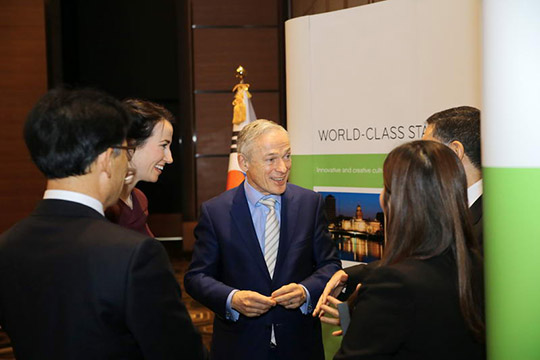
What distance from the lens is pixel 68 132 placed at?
130cm

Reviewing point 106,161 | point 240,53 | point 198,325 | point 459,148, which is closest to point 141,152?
point 106,161

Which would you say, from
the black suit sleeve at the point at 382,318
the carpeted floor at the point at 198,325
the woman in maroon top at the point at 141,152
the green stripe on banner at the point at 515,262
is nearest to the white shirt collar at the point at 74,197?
the black suit sleeve at the point at 382,318

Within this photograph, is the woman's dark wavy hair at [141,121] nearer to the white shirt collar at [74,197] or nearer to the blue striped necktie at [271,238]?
the blue striped necktie at [271,238]

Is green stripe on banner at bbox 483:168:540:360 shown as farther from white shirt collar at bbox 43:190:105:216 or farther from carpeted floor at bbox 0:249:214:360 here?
carpeted floor at bbox 0:249:214:360

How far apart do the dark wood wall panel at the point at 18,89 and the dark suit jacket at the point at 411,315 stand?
308 inches

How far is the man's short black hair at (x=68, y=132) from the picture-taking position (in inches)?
51.3

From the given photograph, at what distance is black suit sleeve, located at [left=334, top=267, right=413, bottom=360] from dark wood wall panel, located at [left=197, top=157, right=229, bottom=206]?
22.2 ft

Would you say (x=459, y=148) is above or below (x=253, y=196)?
above

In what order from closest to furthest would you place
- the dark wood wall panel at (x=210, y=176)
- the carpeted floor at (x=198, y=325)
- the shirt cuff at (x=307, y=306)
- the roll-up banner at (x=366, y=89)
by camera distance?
the shirt cuff at (x=307, y=306)
the roll-up banner at (x=366, y=89)
the carpeted floor at (x=198, y=325)
the dark wood wall panel at (x=210, y=176)

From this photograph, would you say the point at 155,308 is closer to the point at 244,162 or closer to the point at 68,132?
the point at 68,132

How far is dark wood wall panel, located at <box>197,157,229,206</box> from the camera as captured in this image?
26.7ft

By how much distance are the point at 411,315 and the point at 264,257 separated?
3.61 feet

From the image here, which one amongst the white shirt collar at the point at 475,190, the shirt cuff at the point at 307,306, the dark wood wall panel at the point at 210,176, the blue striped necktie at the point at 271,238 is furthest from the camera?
the dark wood wall panel at the point at 210,176

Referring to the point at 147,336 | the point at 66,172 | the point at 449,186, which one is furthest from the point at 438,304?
the point at 66,172
